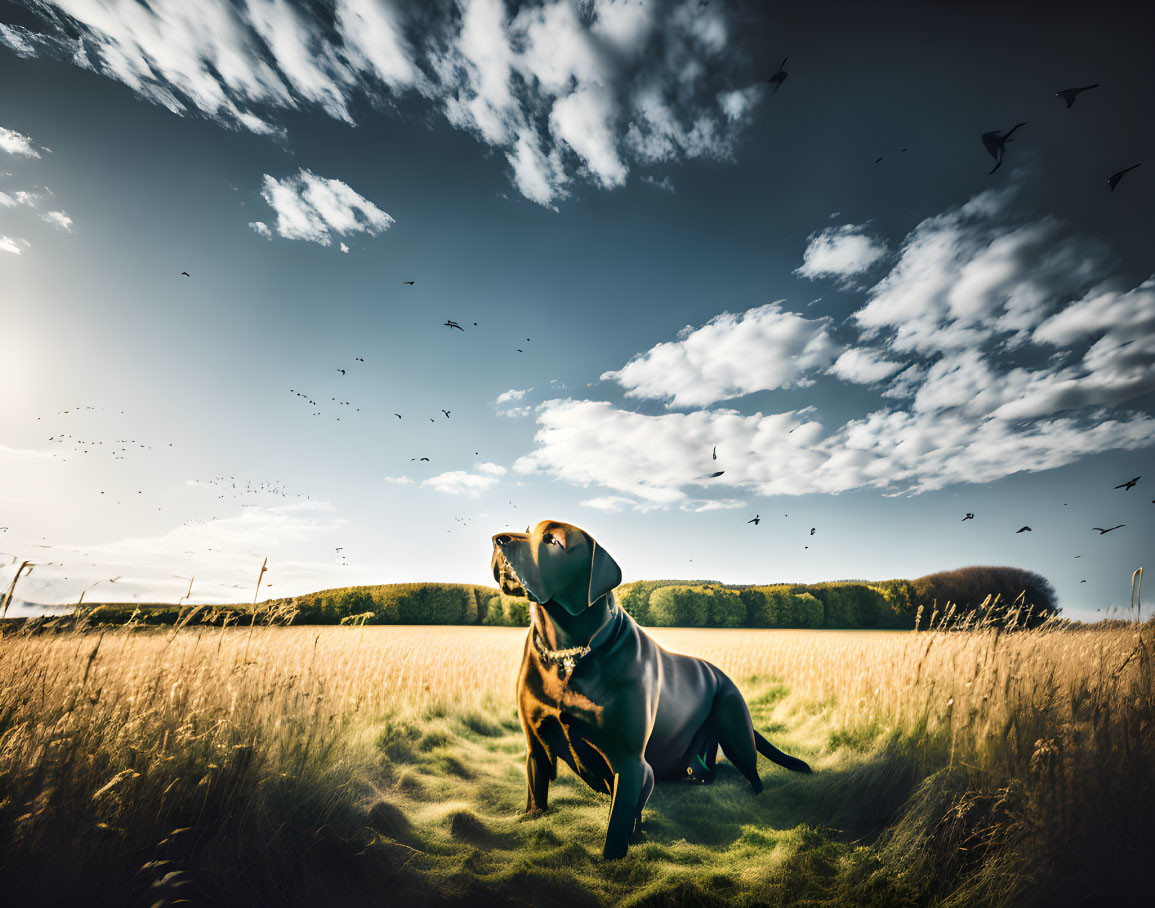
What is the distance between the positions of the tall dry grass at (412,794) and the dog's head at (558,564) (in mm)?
1581

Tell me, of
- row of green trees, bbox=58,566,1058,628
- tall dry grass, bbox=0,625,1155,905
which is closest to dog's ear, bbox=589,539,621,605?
tall dry grass, bbox=0,625,1155,905

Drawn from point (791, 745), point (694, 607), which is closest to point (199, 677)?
point (791, 745)

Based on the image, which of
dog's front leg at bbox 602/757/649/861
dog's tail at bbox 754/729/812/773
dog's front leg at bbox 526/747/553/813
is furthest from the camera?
dog's tail at bbox 754/729/812/773

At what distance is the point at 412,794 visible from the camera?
4090 millimetres

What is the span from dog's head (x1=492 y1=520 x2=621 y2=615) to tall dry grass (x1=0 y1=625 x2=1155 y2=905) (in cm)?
158

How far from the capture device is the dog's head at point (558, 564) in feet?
9.92

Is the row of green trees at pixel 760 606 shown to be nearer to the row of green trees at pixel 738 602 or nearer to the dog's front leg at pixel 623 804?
the row of green trees at pixel 738 602

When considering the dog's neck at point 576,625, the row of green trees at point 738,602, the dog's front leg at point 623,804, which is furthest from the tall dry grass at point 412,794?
the row of green trees at point 738,602

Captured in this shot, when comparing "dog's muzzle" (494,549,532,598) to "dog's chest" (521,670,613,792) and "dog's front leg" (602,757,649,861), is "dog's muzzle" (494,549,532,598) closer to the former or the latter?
"dog's chest" (521,670,613,792)

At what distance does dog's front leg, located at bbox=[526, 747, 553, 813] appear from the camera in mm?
3600

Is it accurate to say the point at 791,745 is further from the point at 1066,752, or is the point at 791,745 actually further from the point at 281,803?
the point at 281,803

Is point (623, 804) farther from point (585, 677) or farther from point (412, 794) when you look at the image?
point (412, 794)

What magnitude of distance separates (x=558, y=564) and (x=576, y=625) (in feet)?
1.60

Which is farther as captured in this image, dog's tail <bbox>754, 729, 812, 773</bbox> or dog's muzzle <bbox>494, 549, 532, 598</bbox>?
dog's tail <bbox>754, 729, 812, 773</bbox>
